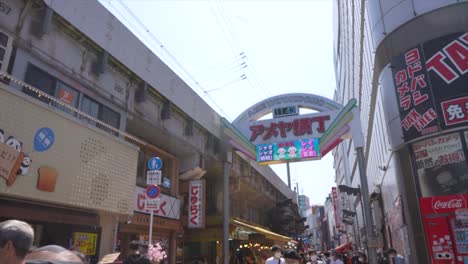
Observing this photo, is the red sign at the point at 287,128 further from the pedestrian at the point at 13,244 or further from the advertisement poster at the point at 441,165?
the pedestrian at the point at 13,244

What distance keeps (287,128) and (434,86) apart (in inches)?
253

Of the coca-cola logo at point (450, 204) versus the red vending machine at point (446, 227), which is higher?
the coca-cola logo at point (450, 204)

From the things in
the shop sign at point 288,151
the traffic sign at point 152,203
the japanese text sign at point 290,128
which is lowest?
the traffic sign at point 152,203

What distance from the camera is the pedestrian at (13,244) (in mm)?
2268

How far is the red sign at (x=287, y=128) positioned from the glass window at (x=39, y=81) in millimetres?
10430

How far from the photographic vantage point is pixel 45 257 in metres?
2.09

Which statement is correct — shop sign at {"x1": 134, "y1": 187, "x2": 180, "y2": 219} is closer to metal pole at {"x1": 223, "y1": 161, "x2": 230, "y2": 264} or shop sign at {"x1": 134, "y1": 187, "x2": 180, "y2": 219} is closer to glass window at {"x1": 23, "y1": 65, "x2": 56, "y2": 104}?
metal pole at {"x1": 223, "y1": 161, "x2": 230, "y2": 264}

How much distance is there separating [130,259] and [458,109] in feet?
37.2

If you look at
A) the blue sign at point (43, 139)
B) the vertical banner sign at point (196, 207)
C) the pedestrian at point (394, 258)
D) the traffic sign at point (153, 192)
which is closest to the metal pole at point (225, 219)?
the vertical banner sign at point (196, 207)

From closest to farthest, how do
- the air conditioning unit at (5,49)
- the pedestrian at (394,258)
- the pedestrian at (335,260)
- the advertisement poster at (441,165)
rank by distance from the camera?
the air conditioning unit at (5,49) → the advertisement poster at (441,165) → the pedestrian at (394,258) → the pedestrian at (335,260)

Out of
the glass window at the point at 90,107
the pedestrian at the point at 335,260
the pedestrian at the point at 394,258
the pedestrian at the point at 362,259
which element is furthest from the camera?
the pedestrian at the point at 362,259

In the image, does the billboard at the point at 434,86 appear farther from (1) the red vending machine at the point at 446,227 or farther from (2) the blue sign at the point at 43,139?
(2) the blue sign at the point at 43,139

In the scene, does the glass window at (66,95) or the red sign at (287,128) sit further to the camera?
the red sign at (287,128)

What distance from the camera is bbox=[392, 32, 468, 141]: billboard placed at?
11898 mm
